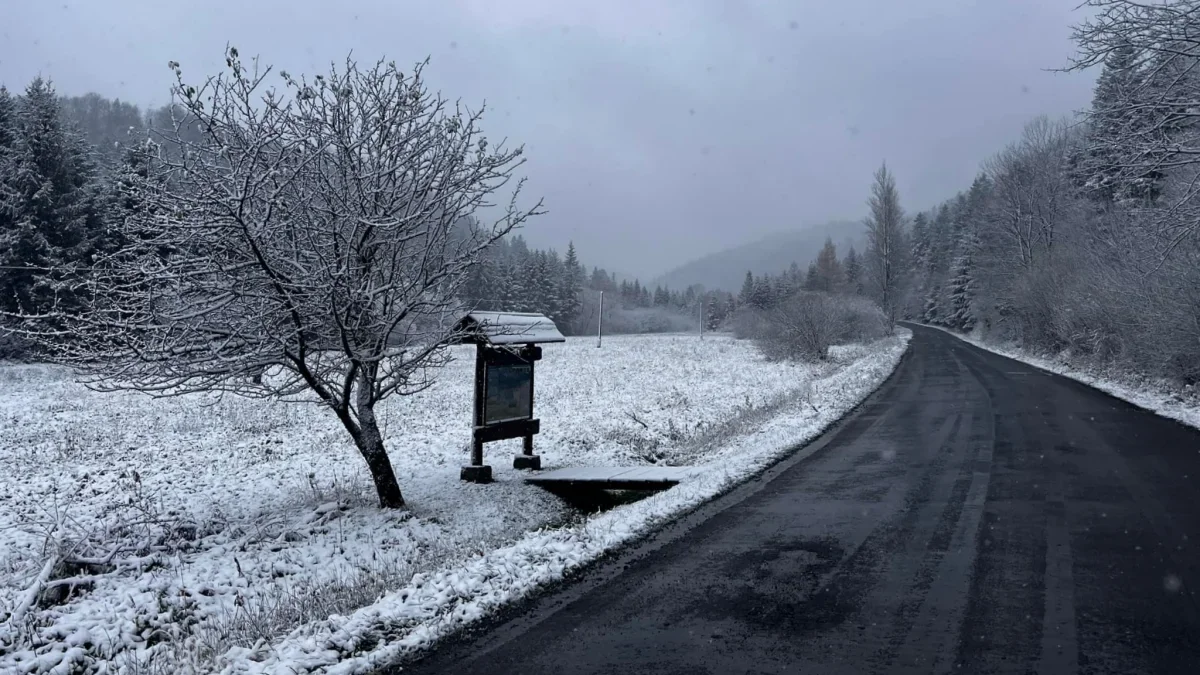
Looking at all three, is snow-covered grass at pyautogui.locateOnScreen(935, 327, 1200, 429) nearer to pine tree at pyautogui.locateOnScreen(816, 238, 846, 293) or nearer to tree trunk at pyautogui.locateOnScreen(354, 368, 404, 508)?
tree trunk at pyautogui.locateOnScreen(354, 368, 404, 508)

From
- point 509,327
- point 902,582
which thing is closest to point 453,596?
point 902,582

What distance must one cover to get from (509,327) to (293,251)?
3.82m

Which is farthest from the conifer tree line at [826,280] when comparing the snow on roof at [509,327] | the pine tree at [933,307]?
the snow on roof at [509,327]

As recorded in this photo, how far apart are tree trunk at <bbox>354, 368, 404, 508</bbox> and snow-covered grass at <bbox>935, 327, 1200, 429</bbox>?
1416cm

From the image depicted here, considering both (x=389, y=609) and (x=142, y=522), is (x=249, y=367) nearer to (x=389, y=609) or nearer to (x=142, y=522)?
(x=142, y=522)

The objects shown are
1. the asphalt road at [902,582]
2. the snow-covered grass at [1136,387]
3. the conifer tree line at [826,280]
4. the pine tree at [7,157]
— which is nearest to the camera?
the asphalt road at [902,582]

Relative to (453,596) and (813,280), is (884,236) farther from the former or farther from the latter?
(453,596)

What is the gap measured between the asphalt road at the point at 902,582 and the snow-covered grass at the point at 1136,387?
5.89 m

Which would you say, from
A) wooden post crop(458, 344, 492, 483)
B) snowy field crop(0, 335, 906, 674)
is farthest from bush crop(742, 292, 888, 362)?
wooden post crop(458, 344, 492, 483)

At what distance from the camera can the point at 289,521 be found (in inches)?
378

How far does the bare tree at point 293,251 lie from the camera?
7.73m

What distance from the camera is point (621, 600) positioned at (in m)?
5.17

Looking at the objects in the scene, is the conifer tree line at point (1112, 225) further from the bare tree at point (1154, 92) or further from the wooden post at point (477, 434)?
the wooden post at point (477, 434)

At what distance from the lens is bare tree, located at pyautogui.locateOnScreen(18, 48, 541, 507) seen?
7.73 m
